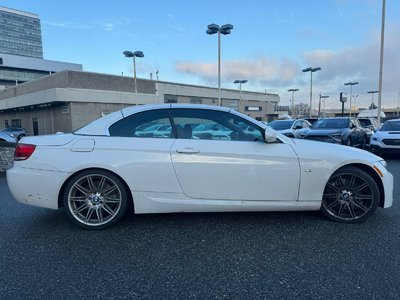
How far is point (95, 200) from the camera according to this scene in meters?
3.26

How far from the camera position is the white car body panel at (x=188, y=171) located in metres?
3.14

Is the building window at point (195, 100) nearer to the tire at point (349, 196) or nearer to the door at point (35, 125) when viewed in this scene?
the door at point (35, 125)

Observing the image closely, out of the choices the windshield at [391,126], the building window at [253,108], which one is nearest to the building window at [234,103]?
the building window at [253,108]

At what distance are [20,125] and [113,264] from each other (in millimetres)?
44361

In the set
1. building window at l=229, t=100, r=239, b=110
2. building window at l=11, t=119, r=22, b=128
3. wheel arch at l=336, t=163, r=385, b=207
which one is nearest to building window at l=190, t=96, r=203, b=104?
building window at l=229, t=100, r=239, b=110

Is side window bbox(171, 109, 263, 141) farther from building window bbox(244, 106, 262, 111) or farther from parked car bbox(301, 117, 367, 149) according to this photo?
building window bbox(244, 106, 262, 111)

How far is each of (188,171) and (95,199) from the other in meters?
1.21

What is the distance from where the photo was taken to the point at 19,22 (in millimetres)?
98812

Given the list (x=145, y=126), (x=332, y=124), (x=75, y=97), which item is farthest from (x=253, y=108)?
(x=145, y=126)

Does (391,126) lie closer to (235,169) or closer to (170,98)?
(235,169)

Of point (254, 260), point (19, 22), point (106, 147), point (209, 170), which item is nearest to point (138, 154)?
point (106, 147)

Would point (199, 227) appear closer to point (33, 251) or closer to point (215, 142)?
point (215, 142)

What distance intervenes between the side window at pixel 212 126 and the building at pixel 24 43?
82.0 metres

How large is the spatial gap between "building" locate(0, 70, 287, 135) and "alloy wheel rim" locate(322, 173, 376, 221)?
1219 inches
